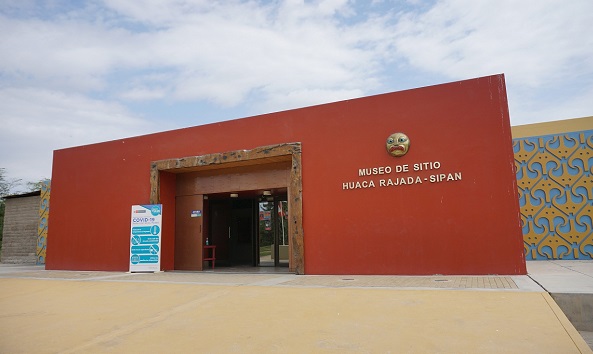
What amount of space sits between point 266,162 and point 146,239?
3.89 m

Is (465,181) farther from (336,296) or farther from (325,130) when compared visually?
(336,296)

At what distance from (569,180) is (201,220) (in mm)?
10382

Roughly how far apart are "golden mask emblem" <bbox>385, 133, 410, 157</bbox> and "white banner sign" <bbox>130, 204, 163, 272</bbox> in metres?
6.27

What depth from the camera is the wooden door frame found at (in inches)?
360

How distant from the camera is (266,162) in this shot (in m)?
10.4

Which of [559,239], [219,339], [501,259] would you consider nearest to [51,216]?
[219,339]

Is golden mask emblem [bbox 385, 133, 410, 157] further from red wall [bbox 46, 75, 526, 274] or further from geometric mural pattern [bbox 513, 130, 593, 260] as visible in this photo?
geometric mural pattern [bbox 513, 130, 593, 260]

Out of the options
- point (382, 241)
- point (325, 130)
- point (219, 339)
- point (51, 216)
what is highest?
point (325, 130)

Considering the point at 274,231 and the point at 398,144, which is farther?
the point at 274,231

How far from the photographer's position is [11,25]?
4.39 m

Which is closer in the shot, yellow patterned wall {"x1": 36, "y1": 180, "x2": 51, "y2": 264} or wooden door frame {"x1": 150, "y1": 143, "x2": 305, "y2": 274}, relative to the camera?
wooden door frame {"x1": 150, "y1": 143, "x2": 305, "y2": 274}

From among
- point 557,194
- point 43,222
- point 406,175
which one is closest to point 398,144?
point 406,175

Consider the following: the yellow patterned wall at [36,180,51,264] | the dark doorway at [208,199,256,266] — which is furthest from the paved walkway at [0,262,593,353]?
the yellow patterned wall at [36,180,51,264]

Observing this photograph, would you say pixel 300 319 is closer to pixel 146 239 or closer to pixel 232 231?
pixel 146 239
